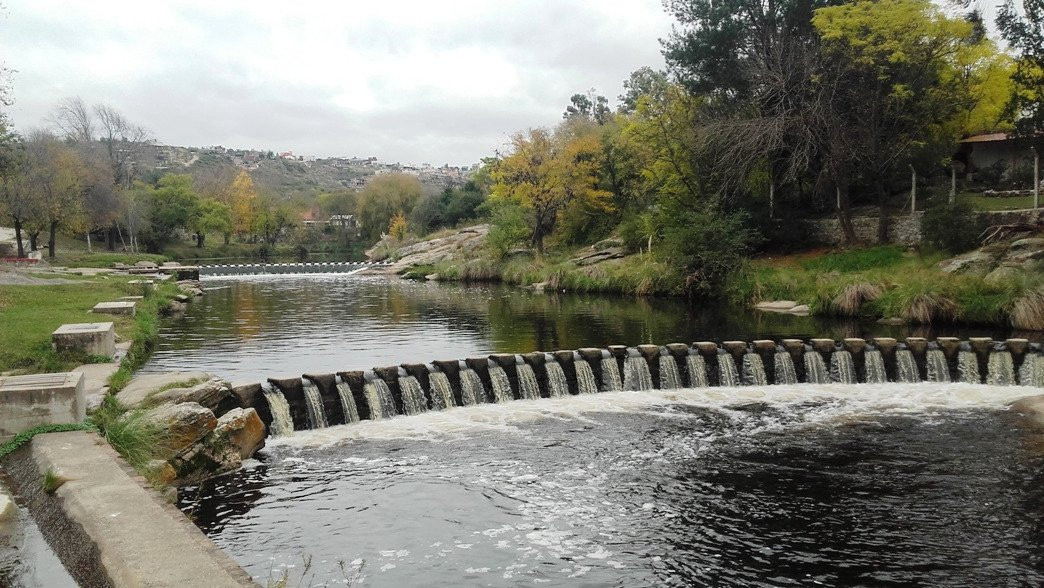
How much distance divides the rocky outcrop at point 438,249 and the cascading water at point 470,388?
37.3 metres

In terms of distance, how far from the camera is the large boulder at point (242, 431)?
36.0 ft

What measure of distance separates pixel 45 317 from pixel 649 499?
14567 millimetres

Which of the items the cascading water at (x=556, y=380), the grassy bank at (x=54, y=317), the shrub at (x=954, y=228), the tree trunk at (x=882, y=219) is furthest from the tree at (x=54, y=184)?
the shrub at (x=954, y=228)

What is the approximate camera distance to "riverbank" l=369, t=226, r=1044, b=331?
882 inches

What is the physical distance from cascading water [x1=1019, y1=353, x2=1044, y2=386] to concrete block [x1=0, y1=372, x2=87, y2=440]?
17.5 m

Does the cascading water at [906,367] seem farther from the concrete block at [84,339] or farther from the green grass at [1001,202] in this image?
the green grass at [1001,202]

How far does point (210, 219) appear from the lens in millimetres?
74438

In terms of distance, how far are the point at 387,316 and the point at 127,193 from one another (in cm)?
4313

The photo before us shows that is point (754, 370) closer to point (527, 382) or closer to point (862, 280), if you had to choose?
point (527, 382)

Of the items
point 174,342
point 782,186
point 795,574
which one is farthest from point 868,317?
point 174,342

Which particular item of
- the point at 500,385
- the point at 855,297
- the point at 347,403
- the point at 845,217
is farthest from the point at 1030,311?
the point at 347,403

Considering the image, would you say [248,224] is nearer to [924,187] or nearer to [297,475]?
[924,187]

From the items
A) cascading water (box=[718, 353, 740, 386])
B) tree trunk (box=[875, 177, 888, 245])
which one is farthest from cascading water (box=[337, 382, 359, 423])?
tree trunk (box=[875, 177, 888, 245])

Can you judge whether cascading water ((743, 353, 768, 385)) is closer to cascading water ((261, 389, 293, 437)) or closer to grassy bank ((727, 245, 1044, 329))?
grassy bank ((727, 245, 1044, 329))
